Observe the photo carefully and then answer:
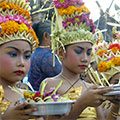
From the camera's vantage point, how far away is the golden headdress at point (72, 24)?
3.48m

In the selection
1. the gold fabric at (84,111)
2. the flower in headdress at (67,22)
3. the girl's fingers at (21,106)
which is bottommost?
the gold fabric at (84,111)

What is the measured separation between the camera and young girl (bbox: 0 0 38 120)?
2.75 metres

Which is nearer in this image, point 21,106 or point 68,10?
point 21,106

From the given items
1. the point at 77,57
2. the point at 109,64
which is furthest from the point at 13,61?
the point at 109,64

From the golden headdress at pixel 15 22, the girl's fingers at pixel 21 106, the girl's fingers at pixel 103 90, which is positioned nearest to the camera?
the girl's fingers at pixel 21 106

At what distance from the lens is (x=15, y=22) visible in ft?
9.61

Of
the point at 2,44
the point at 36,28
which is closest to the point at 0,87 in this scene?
the point at 2,44

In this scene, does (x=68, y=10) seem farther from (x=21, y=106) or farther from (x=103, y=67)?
(x=21, y=106)

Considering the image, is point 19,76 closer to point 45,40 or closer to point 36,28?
point 45,40

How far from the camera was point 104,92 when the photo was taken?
Answer: 2344mm

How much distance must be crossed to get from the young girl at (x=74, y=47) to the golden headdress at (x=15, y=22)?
0.51 m

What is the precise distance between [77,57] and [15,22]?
0.85 m

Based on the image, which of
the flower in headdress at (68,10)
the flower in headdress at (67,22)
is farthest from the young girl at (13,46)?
the flower in headdress at (68,10)

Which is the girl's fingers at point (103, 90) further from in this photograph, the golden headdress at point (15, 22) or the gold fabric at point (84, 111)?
the golden headdress at point (15, 22)
